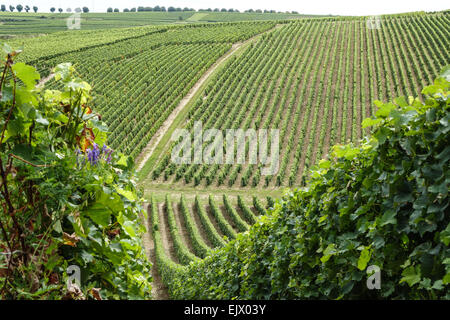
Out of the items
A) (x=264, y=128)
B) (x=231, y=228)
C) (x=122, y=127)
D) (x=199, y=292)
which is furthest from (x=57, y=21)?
(x=199, y=292)

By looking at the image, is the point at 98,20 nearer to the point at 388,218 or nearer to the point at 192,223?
the point at 192,223

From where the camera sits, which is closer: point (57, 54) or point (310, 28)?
point (57, 54)

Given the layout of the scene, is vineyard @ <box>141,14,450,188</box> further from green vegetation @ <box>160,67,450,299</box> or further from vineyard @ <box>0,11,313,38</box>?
vineyard @ <box>0,11,313,38</box>

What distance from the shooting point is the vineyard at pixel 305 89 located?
33.1 meters

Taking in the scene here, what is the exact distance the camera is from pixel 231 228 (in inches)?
896

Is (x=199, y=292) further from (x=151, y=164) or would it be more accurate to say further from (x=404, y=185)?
(x=151, y=164)

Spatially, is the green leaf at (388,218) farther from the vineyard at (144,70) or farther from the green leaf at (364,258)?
the vineyard at (144,70)

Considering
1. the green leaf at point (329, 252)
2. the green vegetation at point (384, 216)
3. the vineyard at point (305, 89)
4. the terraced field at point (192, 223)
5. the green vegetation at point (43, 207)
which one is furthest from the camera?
the vineyard at point (305, 89)

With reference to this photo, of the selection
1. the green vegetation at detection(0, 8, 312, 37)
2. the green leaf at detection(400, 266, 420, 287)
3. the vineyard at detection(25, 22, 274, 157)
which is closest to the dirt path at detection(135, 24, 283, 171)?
the vineyard at detection(25, 22, 274, 157)

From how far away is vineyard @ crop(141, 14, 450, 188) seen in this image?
109ft

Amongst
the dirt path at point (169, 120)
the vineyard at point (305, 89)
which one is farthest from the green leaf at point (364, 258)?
the dirt path at point (169, 120)

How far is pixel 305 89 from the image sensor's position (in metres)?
45.7

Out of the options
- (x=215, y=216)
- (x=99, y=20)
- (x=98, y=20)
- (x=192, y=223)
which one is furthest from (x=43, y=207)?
(x=98, y=20)
